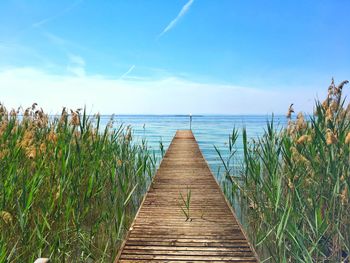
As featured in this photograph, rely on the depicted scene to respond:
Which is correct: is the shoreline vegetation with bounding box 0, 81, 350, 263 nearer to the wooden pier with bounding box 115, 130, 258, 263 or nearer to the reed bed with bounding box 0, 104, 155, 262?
the reed bed with bounding box 0, 104, 155, 262

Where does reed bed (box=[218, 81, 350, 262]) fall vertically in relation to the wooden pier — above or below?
above

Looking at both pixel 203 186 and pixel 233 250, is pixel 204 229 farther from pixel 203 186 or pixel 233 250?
pixel 203 186

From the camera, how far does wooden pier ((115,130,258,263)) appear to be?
348cm

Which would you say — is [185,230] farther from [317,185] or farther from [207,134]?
[207,134]

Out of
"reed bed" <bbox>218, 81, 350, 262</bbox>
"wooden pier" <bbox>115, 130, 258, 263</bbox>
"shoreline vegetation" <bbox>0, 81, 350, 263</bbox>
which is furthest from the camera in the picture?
"wooden pier" <bbox>115, 130, 258, 263</bbox>

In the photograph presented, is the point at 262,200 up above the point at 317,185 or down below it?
below

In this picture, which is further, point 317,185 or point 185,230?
point 185,230

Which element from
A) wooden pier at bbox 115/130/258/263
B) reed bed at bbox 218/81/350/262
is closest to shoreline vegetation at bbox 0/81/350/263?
reed bed at bbox 218/81/350/262

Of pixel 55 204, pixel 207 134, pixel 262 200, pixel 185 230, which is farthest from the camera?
pixel 207 134

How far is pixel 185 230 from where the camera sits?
162 inches

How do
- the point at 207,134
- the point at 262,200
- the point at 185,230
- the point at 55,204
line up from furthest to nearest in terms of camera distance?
1. the point at 207,134
2. the point at 185,230
3. the point at 262,200
4. the point at 55,204

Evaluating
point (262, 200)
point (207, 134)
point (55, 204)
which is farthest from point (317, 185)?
point (207, 134)

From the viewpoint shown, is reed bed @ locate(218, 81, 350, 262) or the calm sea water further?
the calm sea water

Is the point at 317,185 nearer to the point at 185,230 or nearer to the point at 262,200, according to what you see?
the point at 262,200
